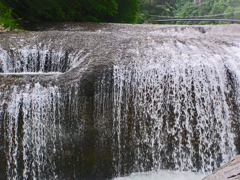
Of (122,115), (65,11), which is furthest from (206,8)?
(122,115)

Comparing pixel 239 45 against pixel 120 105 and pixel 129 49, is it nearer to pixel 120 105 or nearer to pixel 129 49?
pixel 129 49

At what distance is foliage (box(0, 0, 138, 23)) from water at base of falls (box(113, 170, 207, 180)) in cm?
684

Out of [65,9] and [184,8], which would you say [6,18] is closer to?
[65,9]

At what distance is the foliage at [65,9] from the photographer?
766 centimetres

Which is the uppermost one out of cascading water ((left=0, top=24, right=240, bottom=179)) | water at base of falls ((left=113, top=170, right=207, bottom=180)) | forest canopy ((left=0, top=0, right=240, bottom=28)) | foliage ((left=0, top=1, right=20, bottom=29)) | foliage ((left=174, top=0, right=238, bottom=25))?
foliage ((left=174, top=0, right=238, bottom=25))

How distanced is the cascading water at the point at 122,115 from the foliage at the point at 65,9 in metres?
5.04

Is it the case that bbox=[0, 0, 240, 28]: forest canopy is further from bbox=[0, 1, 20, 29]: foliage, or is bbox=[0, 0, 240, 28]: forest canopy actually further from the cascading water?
the cascading water

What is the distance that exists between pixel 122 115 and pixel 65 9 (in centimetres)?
684

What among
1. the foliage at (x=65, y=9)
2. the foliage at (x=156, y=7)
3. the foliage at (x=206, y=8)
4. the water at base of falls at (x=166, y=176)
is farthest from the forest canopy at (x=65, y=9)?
the foliage at (x=156, y=7)

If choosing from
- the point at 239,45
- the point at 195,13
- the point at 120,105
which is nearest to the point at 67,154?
the point at 120,105

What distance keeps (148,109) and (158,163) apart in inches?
36.7

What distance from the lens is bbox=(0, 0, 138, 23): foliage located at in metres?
7.66

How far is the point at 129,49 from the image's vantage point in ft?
13.2

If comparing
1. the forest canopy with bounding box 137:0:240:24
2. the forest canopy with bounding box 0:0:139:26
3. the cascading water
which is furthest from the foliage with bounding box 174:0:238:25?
the cascading water
